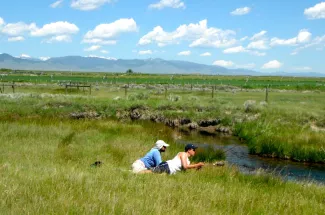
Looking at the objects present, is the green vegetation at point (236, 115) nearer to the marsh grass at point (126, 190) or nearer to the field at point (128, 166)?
the field at point (128, 166)

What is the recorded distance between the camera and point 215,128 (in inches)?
1044

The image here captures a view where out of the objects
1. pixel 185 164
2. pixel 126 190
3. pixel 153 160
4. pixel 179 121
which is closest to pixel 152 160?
pixel 153 160

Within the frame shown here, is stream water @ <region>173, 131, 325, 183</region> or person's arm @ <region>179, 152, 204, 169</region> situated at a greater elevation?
person's arm @ <region>179, 152, 204, 169</region>

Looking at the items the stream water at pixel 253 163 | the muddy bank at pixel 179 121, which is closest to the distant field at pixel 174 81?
the muddy bank at pixel 179 121

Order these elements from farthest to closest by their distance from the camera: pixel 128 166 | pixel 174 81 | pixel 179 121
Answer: pixel 174 81 → pixel 179 121 → pixel 128 166

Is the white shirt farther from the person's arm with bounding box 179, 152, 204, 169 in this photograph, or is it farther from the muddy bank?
the muddy bank

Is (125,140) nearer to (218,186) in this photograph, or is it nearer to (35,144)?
(35,144)

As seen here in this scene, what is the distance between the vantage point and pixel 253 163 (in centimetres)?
1722

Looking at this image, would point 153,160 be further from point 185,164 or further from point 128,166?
point 128,166

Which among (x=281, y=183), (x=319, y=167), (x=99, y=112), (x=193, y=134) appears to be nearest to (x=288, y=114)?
(x=193, y=134)

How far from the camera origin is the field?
603 cm

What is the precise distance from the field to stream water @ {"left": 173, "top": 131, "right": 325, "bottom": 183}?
76cm

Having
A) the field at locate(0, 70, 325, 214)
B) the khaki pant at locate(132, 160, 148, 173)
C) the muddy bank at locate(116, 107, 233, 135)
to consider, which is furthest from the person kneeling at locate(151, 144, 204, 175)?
the muddy bank at locate(116, 107, 233, 135)

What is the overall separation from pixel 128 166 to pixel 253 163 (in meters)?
7.37
